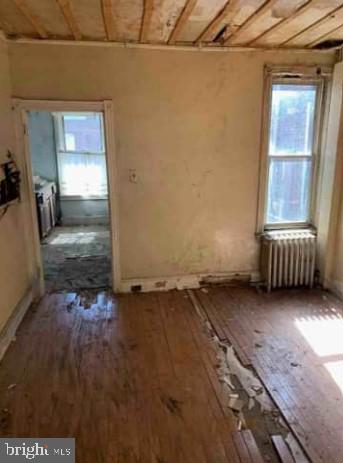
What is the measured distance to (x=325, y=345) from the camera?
2.90 meters

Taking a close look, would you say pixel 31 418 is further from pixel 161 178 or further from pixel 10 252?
pixel 161 178

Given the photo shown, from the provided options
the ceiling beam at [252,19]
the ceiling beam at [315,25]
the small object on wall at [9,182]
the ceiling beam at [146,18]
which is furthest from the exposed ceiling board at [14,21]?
the ceiling beam at [315,25]

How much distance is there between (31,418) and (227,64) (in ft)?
11.4

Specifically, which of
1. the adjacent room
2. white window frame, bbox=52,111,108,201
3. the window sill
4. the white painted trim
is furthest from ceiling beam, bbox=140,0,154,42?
white window frame, bbox=52,111,108,201

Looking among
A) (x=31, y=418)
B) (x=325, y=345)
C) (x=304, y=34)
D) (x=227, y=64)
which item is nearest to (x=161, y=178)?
(x=227, y=64)

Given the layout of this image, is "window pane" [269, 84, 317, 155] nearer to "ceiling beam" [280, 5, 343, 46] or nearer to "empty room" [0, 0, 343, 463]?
"empty room" [0, 0, 343, 463]

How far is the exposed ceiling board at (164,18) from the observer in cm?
241

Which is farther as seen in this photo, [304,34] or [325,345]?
[304,34]

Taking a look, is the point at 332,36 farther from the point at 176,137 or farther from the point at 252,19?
the point at 176,137

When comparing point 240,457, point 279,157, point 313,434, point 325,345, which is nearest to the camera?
point 240,457

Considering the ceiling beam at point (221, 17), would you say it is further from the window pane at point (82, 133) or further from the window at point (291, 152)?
the window pane at point (82, 133)

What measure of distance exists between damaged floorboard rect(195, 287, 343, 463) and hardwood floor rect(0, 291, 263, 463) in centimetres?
31

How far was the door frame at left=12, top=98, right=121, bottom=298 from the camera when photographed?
131 inches

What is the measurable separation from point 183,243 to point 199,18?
216 centimetres
